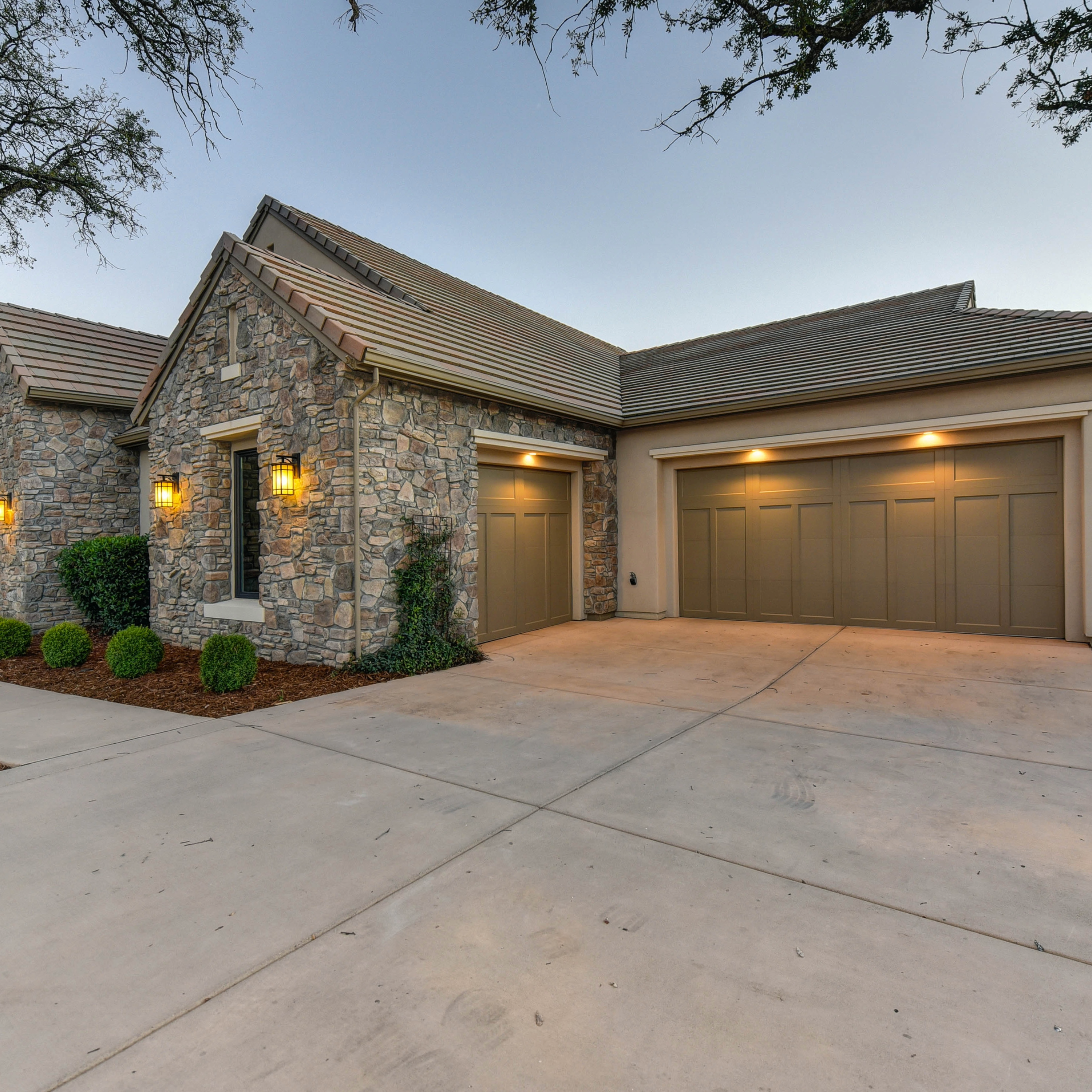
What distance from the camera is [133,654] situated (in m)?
6.44

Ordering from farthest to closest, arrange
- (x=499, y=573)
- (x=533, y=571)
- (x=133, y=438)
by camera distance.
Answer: (x=133, y=438) < (x=533, y=571) < (x=499, y=573)

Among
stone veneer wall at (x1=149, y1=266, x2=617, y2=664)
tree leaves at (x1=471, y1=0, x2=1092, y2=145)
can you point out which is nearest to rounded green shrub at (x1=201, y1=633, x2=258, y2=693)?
stone veneer wall at (x1=149, y1=266, x2=617, y2=664)

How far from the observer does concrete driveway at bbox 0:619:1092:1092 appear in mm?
1703

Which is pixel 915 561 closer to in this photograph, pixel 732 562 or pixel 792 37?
pixel 732 562

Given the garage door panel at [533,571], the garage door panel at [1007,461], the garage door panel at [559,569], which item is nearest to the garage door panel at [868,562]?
the garage door panel at [1007,461]

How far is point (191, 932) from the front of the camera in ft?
7.38

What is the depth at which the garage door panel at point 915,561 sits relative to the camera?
8.41 metres

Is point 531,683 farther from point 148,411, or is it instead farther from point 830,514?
point 148,411

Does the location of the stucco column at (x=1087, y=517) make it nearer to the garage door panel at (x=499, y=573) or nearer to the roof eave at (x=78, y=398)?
the garage door panel at (x=499, y=573)

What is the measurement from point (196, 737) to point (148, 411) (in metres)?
6.16

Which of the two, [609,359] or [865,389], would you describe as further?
[609,359]

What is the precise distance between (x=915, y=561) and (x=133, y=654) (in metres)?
9.59

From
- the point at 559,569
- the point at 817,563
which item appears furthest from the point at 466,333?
the point at 817,563

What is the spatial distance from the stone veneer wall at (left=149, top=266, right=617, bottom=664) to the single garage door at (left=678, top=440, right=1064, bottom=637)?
3.53 meters
